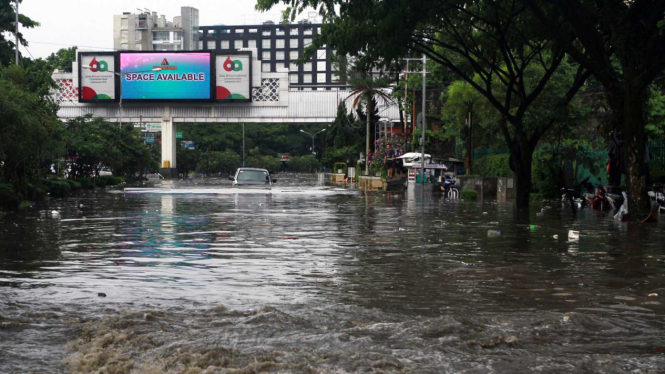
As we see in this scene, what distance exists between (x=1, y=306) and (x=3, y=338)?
1.33 m

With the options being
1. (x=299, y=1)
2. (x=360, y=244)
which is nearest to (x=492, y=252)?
(x=360, y=244)

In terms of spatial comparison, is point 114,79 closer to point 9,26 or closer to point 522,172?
point 9,26

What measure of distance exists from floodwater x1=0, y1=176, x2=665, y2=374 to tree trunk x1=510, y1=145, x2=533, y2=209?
28.2 ft

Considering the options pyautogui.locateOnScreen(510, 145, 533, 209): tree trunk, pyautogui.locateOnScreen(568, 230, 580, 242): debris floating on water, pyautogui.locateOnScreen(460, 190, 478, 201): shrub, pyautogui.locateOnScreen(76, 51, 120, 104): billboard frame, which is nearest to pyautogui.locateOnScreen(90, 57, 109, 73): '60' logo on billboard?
pyautogui.locateOnScreen(76, 51, 120, 104): billboard frame

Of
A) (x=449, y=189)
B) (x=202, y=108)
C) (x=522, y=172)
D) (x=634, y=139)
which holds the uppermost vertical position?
(x=202, y=108)

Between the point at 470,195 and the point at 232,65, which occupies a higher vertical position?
the point at 232,65

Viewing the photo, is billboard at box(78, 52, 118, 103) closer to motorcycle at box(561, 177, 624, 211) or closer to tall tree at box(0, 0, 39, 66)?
tall tree at box(0, 0, 39, 66)

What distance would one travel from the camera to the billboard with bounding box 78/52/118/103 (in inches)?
3024

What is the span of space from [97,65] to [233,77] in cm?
1284

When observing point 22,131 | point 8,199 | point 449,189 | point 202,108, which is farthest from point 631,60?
point 202,108

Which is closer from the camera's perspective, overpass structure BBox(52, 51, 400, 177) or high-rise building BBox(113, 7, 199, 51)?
overpass structure BBox(52, 51, 400, 177)

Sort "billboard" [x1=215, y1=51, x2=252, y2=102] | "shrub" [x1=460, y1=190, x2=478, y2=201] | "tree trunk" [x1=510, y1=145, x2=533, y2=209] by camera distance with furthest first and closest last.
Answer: "billboard" [x1=215, y1=51, x2=252, y2=102]
"shrub" [x1=460, y1=190, x2=478, y2=201]
"tree trunk" [x1=510, y1=145, x2=533, y2=209]

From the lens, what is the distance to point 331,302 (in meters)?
7.68

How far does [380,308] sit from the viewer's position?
7.37 m
